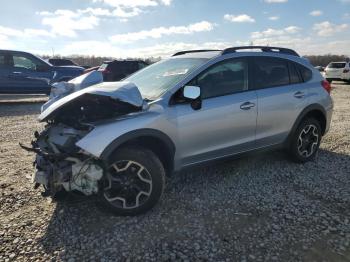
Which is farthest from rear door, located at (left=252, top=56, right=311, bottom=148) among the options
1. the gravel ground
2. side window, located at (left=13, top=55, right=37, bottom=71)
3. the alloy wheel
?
side window, located at (left=13, top=55, right=37, bottom=71)

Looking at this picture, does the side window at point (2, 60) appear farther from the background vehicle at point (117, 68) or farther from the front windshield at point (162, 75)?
the front windshield at point (162, 75)

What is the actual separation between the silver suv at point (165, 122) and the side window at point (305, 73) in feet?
0.22

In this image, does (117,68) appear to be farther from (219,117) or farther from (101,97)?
(101,97)

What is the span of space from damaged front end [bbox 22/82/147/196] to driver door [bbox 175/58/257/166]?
0.64 meters

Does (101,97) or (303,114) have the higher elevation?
(101,97)

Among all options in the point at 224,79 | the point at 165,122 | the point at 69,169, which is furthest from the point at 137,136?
the point at 224,79

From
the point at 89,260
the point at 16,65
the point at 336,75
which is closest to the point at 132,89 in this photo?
the point at 89,260

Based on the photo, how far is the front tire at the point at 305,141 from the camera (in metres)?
5.23

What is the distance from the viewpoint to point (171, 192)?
14.2ft

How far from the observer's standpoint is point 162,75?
447 centimetres

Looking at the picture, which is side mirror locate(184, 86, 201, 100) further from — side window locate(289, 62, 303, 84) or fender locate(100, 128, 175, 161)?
side window locate(289, 62, 303, 84)

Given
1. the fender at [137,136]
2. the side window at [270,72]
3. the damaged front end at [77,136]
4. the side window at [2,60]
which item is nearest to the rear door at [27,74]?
the side window at [2,60]

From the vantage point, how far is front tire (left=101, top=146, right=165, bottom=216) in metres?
3.55

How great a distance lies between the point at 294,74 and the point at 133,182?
9.93 ft
